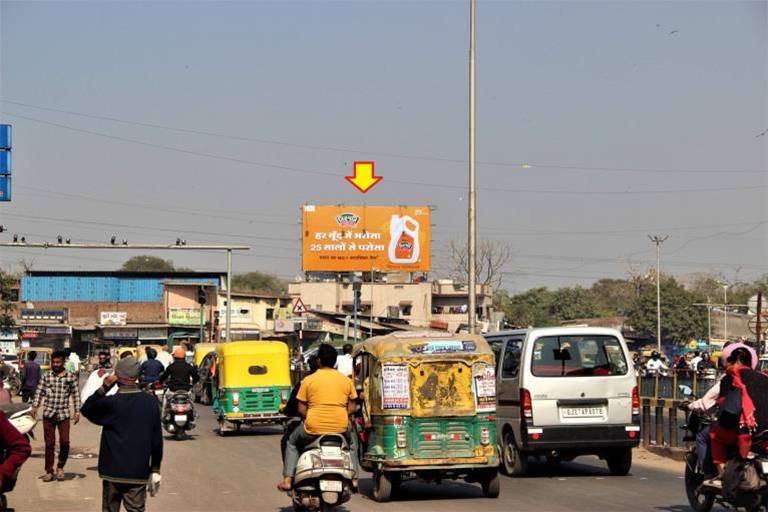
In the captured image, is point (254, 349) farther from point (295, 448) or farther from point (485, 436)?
point (295, 448)

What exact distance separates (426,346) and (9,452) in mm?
7817

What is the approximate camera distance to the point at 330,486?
432 inches

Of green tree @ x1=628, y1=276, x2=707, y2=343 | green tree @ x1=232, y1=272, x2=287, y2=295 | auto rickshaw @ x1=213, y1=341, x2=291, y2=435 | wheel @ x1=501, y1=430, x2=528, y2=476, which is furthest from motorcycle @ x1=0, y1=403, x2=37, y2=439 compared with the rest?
green tree @ x1=232, y1=272, x2=287, y2=295

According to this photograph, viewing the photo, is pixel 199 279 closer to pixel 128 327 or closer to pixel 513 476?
pixel 128 327

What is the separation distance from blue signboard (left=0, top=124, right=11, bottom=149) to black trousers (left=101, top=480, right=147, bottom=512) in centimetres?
2029

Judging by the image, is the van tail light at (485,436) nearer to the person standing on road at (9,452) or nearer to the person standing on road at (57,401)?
the person standing on road at (57,401)

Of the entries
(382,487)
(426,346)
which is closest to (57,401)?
(382,487)

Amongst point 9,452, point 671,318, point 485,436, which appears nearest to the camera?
point 9,452

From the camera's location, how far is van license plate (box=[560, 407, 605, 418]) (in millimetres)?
16328

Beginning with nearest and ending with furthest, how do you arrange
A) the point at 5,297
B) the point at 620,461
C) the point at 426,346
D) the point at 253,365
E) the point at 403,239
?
the point at 426,346, the point at 620,461, the point at 253,365, the point at 5,297, the point at 403,239

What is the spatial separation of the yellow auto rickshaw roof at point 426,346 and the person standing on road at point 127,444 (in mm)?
5280

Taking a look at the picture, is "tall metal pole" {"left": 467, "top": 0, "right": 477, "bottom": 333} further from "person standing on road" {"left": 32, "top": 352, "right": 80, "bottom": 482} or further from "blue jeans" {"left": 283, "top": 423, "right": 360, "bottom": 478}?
"blue jeans" {"left": 283, "top": 423, "right": 360, "bottom": 478}

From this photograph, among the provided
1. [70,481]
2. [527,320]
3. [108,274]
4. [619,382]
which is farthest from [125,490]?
[527,320]

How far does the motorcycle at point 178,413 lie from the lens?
930 inches
